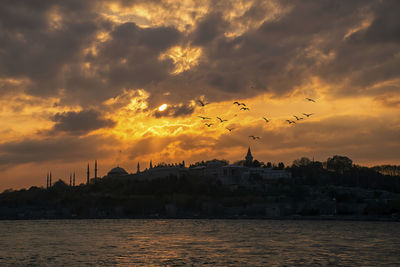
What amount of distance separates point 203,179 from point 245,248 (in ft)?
445

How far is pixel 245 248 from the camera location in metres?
57.6

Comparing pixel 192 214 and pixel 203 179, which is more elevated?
pixel 203 179

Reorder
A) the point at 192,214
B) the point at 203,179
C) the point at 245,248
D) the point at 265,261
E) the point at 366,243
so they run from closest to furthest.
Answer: the point at 265,261 → the point at 245,248 → the point at 366,243 → the point at 192,214 → the point at 203,179

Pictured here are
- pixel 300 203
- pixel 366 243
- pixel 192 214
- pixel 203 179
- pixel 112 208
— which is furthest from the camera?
pixel 203 179

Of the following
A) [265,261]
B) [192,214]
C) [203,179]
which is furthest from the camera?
[203,179]

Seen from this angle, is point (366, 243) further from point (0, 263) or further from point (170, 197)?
point (170, 197)

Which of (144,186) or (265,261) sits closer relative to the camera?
(265,261)

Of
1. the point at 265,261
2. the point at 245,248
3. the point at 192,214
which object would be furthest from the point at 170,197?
the point at 265,261

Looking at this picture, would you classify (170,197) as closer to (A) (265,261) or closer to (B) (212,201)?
(B) (212,201)

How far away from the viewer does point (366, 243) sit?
216 ft

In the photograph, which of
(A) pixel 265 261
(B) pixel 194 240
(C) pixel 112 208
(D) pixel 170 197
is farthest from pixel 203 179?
(A) pixel 265 261

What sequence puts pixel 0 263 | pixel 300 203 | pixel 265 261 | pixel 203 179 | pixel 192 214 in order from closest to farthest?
pixel 0 263 < pixel 265 261 < pixel 300 203 < pixel 192 214 < pixel 203 179

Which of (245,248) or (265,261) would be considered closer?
(265,261)

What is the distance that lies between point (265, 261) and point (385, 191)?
14363 centimetres
